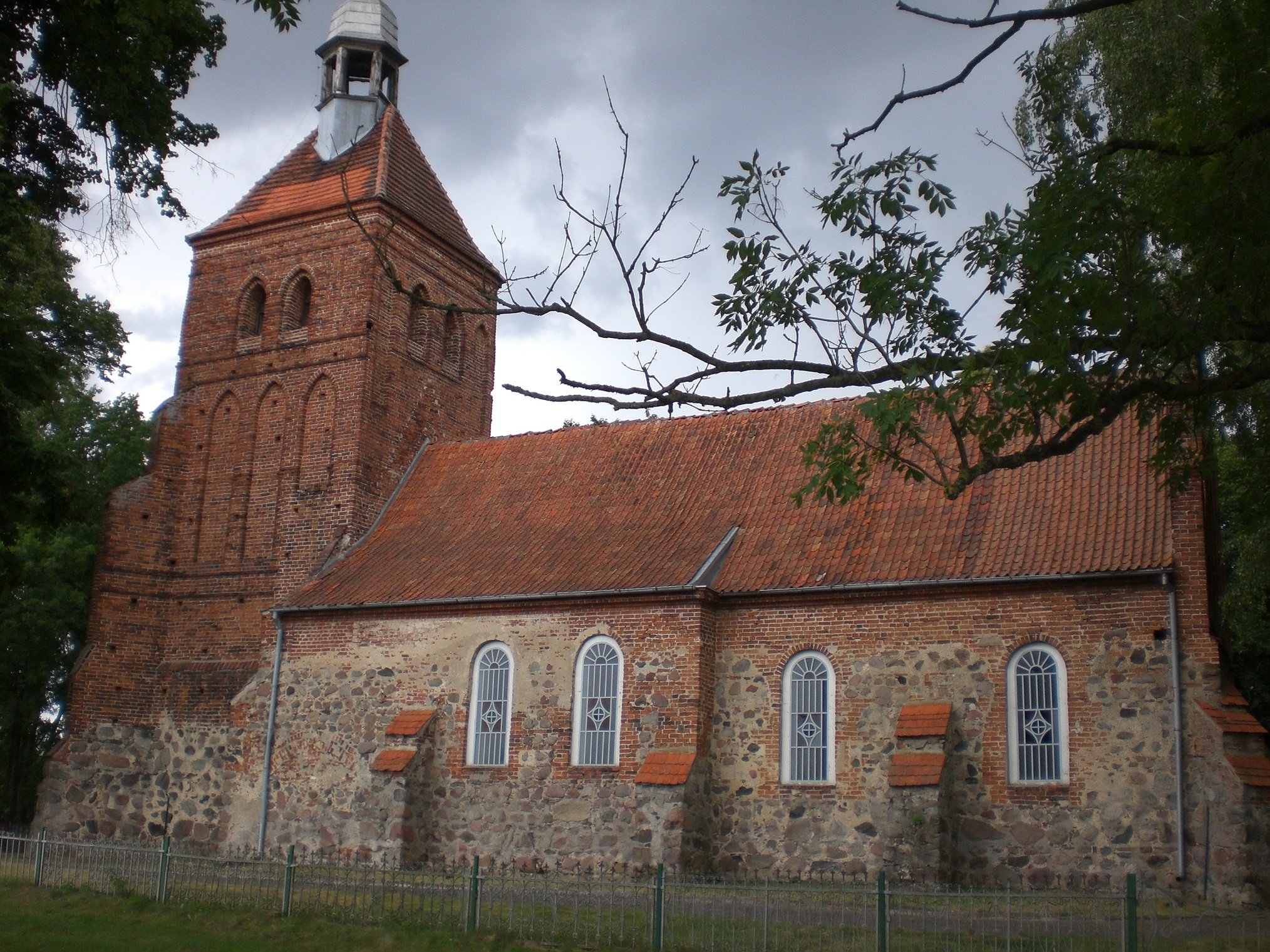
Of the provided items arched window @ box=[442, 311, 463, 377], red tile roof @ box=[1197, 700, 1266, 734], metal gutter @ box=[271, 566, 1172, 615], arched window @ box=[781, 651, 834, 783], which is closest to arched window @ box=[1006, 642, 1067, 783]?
metal gutter @ box=[271, 566, 1172, 615]

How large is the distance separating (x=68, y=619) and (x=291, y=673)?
9245mm

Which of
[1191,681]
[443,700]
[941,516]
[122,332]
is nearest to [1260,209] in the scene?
[1191,681]

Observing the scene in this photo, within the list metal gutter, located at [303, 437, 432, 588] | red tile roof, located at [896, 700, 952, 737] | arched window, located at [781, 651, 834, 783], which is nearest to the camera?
red tile roof, located at [896, 700, 952, 737]

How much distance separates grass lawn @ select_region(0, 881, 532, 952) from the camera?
11.4m

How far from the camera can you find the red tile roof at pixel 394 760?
1769 centimetres

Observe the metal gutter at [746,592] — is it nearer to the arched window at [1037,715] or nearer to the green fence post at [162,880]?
the arched window at [1037,715]

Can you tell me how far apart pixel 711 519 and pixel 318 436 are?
26.4 feet

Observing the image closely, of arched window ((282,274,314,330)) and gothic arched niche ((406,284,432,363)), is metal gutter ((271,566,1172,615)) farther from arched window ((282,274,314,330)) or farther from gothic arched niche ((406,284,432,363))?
arched window ((282,274,314,330))

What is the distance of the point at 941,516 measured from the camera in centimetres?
1706

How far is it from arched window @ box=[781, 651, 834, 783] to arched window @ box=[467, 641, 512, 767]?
4.09 m

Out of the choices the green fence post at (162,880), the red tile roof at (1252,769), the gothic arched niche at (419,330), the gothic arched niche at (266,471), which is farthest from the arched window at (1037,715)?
the gothic arched niche at (419,330)

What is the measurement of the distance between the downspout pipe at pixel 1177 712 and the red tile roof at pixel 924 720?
8.48ft

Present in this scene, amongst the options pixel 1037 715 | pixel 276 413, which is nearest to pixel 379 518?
pixel 276 413

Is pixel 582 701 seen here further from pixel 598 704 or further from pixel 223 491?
pixel 223 491
